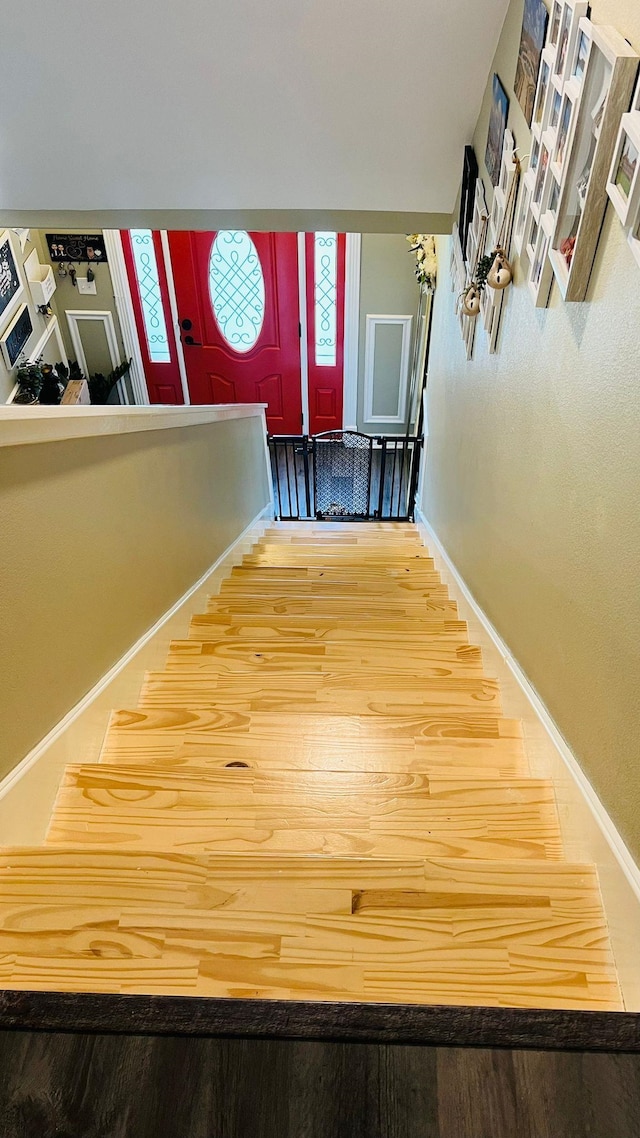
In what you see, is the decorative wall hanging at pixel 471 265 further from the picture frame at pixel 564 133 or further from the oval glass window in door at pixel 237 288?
the oval glass window in door at pixel 237 288

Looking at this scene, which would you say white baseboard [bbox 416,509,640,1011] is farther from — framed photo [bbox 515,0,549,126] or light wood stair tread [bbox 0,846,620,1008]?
framed photo [bbox 515,0,549,126]

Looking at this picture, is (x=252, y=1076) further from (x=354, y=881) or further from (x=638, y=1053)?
(x=638, y=1053)

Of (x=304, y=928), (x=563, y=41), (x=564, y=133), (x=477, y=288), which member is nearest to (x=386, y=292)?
(x=477, y=288)

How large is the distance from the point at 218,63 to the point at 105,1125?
111 inches

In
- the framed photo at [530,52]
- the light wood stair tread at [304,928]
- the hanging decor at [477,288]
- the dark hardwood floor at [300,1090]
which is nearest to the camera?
the dark hardwood floor at [300,1090]

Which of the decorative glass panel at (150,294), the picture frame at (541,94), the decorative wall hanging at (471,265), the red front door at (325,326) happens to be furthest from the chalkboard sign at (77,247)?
the picture frame at (541,94)

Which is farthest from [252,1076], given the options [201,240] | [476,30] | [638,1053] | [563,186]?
[201,240]

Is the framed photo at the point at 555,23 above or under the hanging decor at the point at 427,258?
above

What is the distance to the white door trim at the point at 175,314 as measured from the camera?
454cm

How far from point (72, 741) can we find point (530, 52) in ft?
6.94

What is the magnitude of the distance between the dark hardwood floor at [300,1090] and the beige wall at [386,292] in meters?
4.93

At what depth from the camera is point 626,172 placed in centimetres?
91

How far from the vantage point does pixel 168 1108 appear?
62cm

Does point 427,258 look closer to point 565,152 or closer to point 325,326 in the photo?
point 325,326
